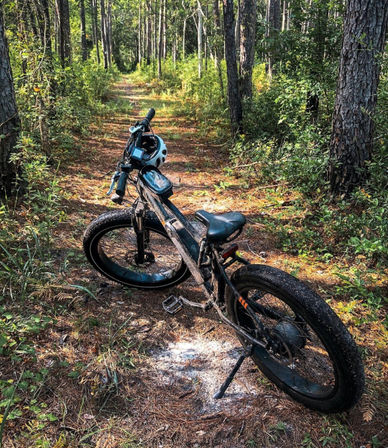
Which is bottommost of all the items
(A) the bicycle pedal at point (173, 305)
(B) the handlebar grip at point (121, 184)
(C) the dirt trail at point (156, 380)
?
(C) the dirt trail at point (156, 380)

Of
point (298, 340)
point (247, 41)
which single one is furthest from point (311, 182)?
point (247, 41)

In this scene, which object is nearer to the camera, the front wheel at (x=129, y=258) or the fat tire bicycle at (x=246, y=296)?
the fat tire bicycle at (x=246, y=296)

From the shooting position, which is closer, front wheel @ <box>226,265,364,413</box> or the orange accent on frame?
front wheel @ <box>226,265,364,413</box>

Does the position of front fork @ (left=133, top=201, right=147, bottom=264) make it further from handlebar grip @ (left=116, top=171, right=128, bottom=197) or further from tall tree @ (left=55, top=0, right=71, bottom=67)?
tall tree @ (left=55, top=0, right=71, bottom=67)

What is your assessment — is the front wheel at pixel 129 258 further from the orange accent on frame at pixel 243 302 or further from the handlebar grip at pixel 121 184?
the orange accent on frame at pixel 243 302

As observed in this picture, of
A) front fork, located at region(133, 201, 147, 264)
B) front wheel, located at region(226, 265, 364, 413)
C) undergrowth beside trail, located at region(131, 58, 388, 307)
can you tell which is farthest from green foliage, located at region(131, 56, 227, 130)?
front wheel, located at region(226, 265, 364, 413)

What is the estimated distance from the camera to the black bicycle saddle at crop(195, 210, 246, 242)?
219 centimetres

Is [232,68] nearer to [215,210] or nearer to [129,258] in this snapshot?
[215,210]

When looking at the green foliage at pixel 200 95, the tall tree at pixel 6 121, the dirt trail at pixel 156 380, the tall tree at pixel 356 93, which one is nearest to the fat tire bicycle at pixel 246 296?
the dirt trail at pixel 156 380

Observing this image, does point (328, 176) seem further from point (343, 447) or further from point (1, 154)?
point (1, 154)

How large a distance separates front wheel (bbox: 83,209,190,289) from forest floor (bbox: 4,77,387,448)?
5.8 inches

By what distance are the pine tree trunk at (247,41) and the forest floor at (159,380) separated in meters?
5.87

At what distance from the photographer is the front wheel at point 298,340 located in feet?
6.08

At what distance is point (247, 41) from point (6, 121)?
21.0 feet
